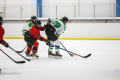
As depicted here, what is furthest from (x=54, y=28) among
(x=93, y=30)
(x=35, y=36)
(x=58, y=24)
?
(x=93, y=30)

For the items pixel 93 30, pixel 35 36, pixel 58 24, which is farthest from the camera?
pixel 93 30

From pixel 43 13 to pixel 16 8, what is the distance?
144cm

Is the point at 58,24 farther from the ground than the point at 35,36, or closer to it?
farther from the ground

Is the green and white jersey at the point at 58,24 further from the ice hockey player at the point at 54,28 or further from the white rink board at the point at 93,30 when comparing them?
the white rink board at the point at 93,30

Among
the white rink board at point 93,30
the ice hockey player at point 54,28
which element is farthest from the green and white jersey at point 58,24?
the white rink board at point 93,30

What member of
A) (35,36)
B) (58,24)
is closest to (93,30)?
(58,24)

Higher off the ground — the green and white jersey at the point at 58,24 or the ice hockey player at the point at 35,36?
the green and white jersey at the point at 58,24

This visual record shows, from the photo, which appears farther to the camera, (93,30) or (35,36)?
(93,30)

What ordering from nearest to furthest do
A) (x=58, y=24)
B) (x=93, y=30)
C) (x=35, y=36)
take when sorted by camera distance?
(x=35, y=36)
(x=58, y=24)
(x=93, y=30)

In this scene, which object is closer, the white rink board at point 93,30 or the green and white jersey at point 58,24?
the green and white jersey at point 58,24

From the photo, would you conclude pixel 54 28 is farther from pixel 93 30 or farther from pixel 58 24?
pixel 93 30

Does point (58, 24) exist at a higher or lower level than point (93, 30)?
higher

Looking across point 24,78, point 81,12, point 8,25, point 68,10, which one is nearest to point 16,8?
point 8,25

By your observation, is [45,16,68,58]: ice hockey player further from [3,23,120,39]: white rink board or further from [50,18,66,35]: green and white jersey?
[3,23,120,39]: white rink board
